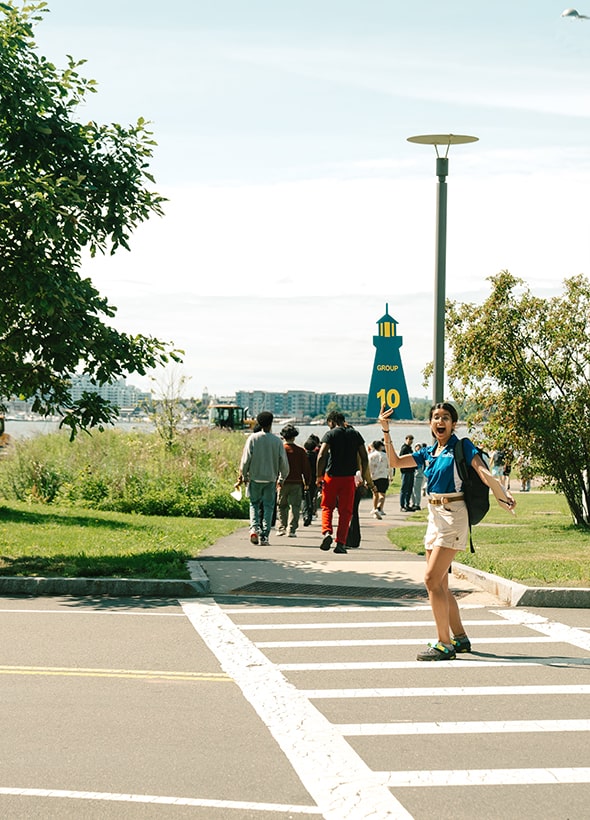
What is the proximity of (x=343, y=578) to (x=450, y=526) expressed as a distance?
4.60 meters

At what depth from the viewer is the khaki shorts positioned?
330 inches

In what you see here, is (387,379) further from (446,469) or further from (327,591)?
(446,469)

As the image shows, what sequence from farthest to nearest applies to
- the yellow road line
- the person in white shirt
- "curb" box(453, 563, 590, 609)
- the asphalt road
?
the person in white shirt → "curb" box(453, 563, 590, 609) → the yellow road line → the asphalt road

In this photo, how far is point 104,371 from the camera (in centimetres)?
1344

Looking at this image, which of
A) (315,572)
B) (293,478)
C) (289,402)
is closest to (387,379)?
(315,572)

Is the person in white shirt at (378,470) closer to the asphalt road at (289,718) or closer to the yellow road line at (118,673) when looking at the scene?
the asphalt road at (289,718)

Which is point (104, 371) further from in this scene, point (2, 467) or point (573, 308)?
point (2, 467)

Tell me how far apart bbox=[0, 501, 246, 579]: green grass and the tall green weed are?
4.06 feet

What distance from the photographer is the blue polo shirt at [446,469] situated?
27.8 ft

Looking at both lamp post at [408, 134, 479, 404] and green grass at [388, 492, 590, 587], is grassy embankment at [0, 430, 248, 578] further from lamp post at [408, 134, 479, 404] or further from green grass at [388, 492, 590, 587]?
lamp post at [408, 134, 479, 404]

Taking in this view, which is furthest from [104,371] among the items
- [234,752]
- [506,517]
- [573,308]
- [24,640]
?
[506,517]

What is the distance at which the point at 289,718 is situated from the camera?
6621mm

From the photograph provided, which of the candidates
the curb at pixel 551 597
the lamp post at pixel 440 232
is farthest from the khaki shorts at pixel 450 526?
the lamp post at pixel 440 232

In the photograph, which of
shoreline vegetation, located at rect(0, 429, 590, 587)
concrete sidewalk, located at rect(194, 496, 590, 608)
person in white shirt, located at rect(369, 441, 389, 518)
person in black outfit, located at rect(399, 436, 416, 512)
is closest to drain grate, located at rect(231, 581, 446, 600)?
concrete sidewalk, located at rect(194, 496, 590, 608)
